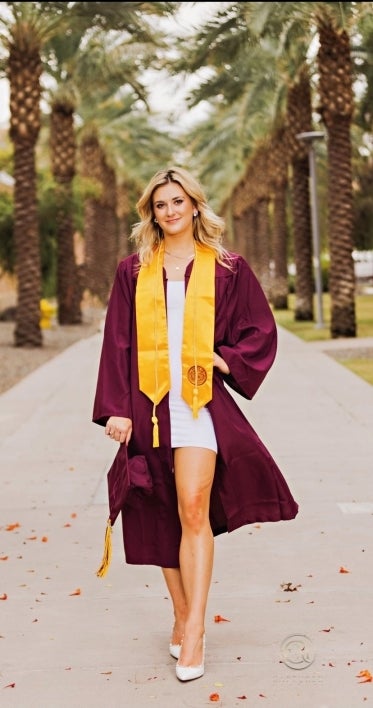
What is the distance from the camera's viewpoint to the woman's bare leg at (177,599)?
16.3ft

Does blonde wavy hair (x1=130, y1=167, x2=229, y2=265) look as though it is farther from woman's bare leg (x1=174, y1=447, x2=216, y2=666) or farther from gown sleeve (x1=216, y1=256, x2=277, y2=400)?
woman's bare leg (x1=174, y1=447, x2=216, y2=666)

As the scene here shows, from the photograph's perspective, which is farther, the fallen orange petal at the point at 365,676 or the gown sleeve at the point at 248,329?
the gown sleeve at the point at 248,329

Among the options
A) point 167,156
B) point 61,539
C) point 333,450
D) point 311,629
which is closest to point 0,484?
point 61,539

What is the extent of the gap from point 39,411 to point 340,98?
42.4ft

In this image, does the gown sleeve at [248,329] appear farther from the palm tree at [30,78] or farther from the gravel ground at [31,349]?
the palm tree at [30,78]

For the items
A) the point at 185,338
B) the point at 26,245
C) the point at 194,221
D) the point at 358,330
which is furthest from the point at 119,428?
the point at 358,330

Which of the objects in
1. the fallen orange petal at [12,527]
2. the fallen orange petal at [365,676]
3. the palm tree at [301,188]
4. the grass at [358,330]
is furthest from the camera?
the palm tree at [301,188]

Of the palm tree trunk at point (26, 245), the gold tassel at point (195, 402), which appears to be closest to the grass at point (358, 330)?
the palm tree trunk at point (26, 245)

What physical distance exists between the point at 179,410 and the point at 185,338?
0.88 feet

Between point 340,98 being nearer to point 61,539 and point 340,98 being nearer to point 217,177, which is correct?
point 61,539

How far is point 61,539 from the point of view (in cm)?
743

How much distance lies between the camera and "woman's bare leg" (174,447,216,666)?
4723 mm

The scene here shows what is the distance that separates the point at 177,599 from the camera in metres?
4.95

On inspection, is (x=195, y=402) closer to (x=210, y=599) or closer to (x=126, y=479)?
(x=126, y=479)
